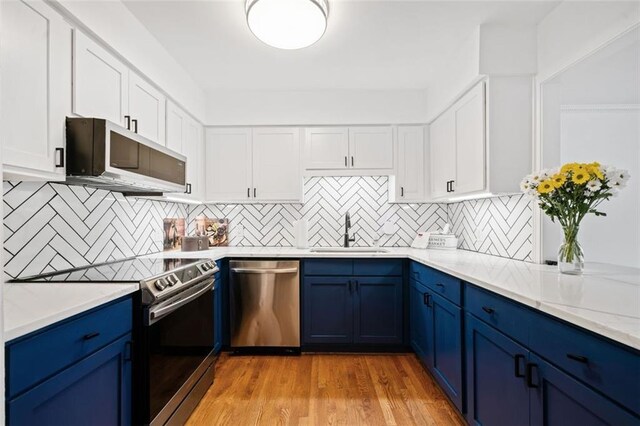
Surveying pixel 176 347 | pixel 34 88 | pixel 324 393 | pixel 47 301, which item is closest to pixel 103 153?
pixel 34 88

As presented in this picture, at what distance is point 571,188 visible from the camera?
5.61ft

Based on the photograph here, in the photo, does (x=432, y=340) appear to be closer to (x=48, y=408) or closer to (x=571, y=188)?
(x=571, y=188)

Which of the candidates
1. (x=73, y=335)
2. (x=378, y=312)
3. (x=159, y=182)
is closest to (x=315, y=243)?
(x=378, y=312)

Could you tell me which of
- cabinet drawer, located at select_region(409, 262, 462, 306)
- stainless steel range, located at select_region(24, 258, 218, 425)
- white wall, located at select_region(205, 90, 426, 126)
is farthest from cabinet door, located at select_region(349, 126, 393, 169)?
stainless steel range, located at select_region(24, 258, 218, 425)

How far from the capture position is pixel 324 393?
2.33 meters

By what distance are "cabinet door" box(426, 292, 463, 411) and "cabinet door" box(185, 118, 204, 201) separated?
2205 mm

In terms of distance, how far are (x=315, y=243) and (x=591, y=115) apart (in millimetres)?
2687

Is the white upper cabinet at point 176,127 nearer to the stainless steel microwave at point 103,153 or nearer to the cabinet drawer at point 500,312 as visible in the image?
the stainless steel microwave at point 103,153

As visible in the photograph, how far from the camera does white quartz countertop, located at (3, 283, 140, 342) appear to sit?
39.8 inches

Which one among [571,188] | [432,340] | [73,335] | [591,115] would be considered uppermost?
[591,115]

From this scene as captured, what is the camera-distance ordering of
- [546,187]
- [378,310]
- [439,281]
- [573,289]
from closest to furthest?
1. [573,289]
2. [546,187]
3. [439,281]
4. [378,310]

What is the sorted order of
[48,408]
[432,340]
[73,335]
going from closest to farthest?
1. [48,408]
2. [73,335]
3. [432,340]

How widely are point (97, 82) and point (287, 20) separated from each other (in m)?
1.05

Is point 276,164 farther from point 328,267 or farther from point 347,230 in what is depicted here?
point 328,267
